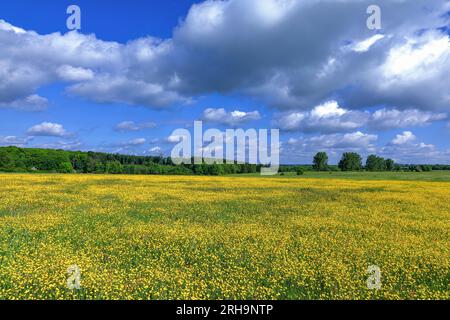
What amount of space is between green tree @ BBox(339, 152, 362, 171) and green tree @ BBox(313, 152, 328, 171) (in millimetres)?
6141

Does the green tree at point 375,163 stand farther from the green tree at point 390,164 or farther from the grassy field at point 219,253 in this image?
the grassy field at point 219,253

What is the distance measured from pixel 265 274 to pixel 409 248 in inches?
277

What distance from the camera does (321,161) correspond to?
13525 cm

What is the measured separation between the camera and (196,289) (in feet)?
29.3

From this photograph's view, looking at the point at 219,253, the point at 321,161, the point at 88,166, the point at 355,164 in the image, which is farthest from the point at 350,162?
the point at 219,253

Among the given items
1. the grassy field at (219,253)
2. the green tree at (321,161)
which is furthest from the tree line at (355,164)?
the grassy field at (219,253)

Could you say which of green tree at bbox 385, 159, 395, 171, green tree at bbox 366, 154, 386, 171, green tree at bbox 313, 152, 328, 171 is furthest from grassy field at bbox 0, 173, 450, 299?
green tree at bbox 385, 159, 395, 171

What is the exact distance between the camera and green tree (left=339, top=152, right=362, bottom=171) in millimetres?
132000

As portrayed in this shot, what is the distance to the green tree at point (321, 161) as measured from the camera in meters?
132

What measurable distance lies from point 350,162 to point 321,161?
10.9m

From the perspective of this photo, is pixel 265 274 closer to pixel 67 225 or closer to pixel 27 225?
pixel 67 225

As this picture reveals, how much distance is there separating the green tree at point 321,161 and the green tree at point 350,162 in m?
6.14
